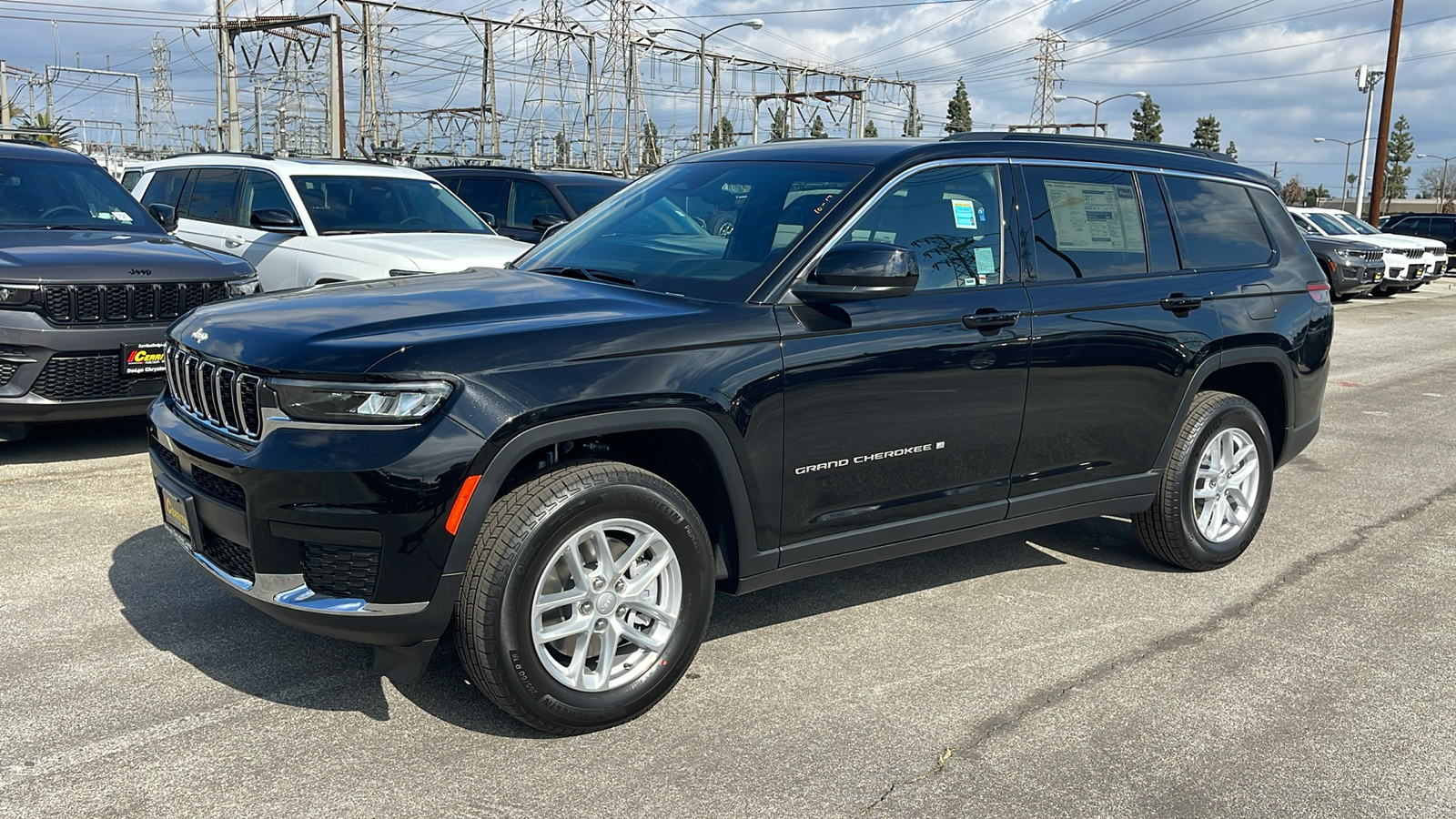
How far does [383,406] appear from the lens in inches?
131

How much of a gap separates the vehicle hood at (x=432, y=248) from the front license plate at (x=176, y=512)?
4.82 meters

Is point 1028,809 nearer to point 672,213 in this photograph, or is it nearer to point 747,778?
point 747,778

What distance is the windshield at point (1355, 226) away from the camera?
2529 centimetres

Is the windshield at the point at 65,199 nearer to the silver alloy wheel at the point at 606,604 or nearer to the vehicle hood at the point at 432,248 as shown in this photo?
the vehicle hood at the point at 432,248

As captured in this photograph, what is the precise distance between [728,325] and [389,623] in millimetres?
1374

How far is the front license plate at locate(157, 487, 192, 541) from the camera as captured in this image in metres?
3.79

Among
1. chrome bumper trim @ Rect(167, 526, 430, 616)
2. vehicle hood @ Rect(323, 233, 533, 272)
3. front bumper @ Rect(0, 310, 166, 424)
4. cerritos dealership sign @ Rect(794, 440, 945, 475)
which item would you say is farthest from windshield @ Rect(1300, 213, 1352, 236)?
chrome bumper trim @ Rect(167, 526, 430, 616)

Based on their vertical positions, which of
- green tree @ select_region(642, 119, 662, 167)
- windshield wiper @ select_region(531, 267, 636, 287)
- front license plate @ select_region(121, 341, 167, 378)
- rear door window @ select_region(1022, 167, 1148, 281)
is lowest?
front license plate @ select_region(121, 341, 167, 378)

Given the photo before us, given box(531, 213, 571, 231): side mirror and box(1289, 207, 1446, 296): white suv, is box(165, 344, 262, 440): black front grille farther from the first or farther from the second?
box(1289, 207, 1446, 296): white suv

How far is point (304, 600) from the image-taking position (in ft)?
11.1

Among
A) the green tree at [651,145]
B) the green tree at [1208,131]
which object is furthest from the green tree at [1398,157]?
the green tree at [651,145]

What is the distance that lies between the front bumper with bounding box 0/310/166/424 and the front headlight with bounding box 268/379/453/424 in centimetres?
392

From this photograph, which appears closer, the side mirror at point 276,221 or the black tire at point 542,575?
the black tire at point 542,575

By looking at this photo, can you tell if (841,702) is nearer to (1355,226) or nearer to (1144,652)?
(1144,652)
